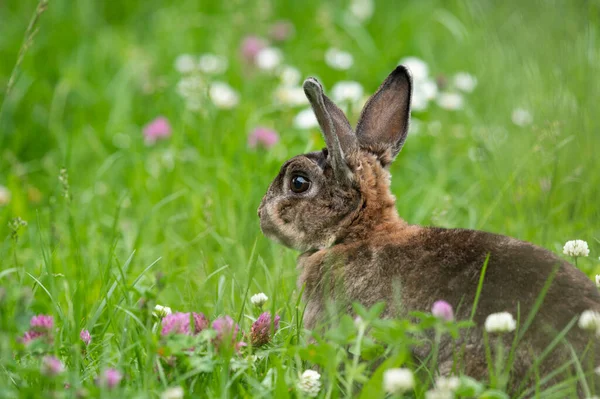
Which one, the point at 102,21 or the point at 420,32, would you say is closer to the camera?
the point at 420,32

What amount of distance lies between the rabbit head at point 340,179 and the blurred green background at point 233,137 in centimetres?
27

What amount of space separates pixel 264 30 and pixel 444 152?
2.35 metres

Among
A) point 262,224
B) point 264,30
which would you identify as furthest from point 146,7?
point 262,224

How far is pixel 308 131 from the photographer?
22.0 ft

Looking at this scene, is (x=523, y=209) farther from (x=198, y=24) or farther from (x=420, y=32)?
(x=198, y=24)

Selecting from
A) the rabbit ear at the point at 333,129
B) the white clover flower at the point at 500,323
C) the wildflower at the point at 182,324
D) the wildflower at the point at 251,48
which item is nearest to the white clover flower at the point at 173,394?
Result: the wildflower at the point at 182,324

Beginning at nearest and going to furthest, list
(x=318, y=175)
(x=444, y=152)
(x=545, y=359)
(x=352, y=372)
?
(x=352, y=372) < (x=545, y=359) < (x=318, y=175) < (x=444, y=152)

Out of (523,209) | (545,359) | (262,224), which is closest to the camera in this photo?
(545,359)

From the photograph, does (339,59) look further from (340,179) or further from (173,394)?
(173,394)

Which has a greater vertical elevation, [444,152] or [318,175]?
[318,175]

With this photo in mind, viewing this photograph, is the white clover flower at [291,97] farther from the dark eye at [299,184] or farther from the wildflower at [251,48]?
the dark eye at [299,184]

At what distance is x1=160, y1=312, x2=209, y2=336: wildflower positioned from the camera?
11.4ft

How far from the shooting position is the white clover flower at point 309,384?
3.31 meters

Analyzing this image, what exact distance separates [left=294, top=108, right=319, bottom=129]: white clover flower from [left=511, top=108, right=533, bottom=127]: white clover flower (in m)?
1.35
